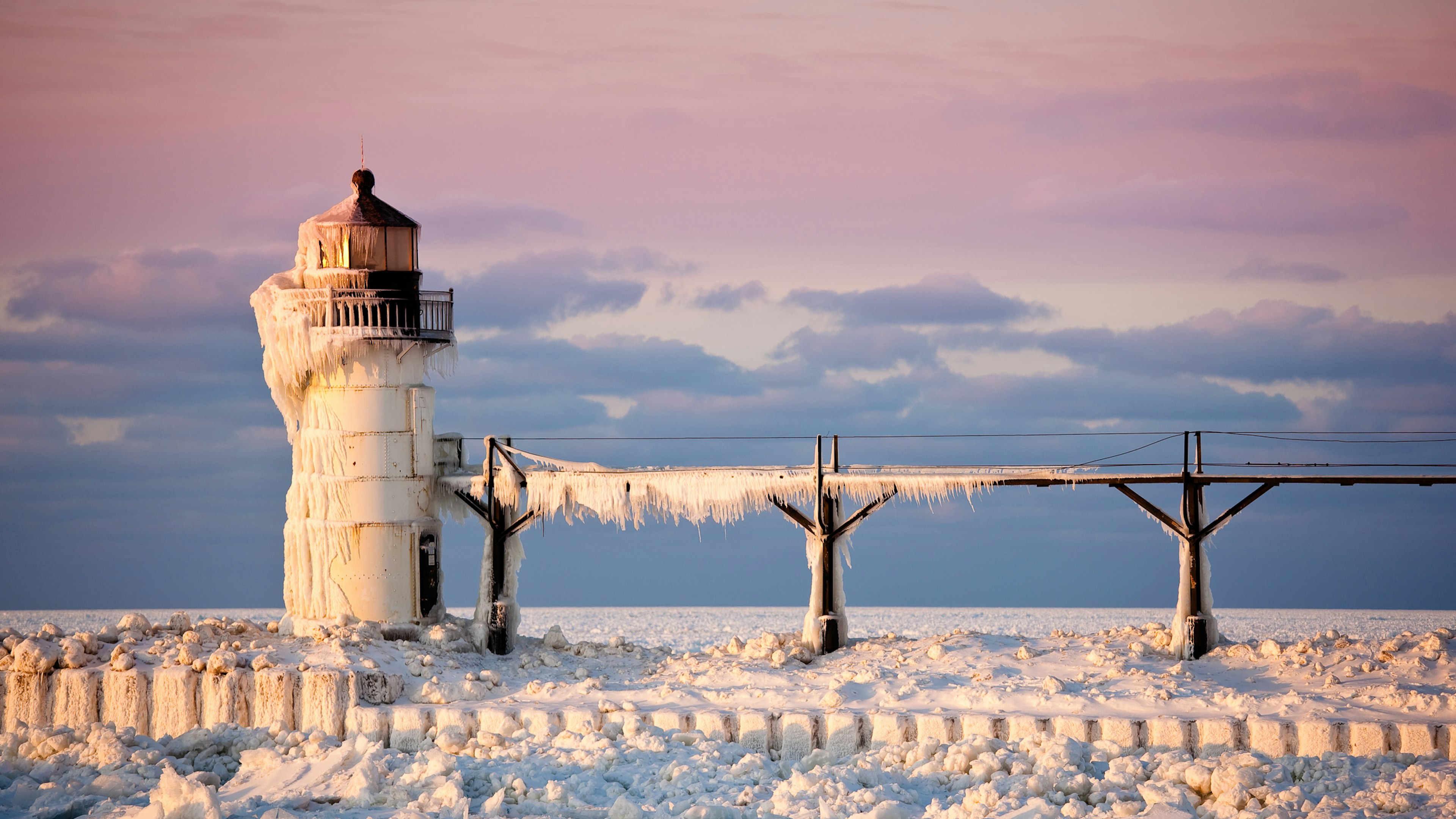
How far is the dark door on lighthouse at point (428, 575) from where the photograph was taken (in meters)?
22.4

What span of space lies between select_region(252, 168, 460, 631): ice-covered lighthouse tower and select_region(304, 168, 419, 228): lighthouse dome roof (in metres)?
0.03

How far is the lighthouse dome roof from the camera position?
22500 mm

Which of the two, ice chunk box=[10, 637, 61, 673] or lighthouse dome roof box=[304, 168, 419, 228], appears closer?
ice chunk box=[10, 637, 61, 673]

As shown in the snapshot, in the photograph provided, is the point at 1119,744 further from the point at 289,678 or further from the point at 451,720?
the point at 289,678

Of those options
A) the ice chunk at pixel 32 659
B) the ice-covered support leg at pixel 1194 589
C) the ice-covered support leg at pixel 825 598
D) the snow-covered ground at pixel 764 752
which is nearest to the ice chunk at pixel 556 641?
the snow-covered ground at pixel 764 752

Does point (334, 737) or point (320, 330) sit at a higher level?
point (320, 330)

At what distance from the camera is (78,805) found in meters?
16.4

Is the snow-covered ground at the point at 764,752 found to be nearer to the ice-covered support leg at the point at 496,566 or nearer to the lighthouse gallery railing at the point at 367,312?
the ice-covered support leg at the point at 496,566

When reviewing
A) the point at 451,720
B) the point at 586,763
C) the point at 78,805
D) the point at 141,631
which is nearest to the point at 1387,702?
the point at 586,763

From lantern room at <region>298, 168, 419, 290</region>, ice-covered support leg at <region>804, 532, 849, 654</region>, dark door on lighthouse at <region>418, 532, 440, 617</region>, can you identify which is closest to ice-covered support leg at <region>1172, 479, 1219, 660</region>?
ice-covered support leg at <region>804, 532, 849, 654</region>

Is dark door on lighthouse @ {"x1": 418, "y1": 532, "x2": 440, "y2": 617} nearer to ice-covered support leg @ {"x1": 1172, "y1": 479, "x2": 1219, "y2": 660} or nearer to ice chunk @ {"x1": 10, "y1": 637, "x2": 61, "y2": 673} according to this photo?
ice chunk @ {"x1": 10, "y1": 637, "x2": 61, "y2": 673}

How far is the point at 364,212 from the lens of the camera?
22.6m

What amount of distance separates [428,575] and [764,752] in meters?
7.17

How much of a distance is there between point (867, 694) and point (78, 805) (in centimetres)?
952
